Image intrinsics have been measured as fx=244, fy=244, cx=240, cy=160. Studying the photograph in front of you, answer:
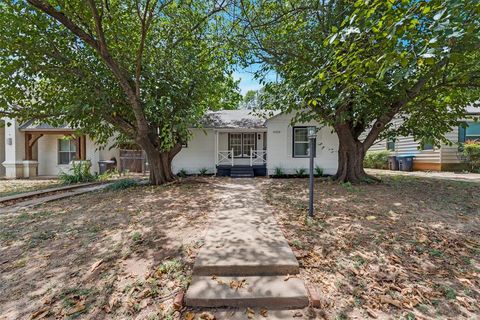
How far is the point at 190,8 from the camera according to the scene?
8.16m

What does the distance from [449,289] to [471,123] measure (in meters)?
15.0

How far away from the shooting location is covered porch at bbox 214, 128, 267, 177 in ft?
42.0

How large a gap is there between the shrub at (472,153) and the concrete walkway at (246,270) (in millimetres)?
13686

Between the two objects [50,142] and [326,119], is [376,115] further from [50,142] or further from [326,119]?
[50,142]

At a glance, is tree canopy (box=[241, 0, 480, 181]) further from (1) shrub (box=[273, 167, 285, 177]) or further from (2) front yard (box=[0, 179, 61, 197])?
(2) front yard (box=[0, 179, 61, 197])

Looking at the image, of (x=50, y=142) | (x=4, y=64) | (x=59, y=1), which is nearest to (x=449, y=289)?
(x=59, y=1)

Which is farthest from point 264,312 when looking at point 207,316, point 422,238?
point 422,238

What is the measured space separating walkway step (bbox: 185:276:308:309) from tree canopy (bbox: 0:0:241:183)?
5.58 m

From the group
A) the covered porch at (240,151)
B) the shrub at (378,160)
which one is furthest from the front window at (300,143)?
the shrub at (378,160)

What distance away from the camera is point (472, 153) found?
12461 mm

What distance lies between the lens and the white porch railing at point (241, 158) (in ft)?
43.2

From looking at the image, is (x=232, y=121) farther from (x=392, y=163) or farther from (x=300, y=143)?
(x=392, y=163)

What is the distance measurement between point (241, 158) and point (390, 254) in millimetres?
10358

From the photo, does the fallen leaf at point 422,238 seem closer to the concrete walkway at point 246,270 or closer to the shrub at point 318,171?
the concrete walkway at point 246,270
